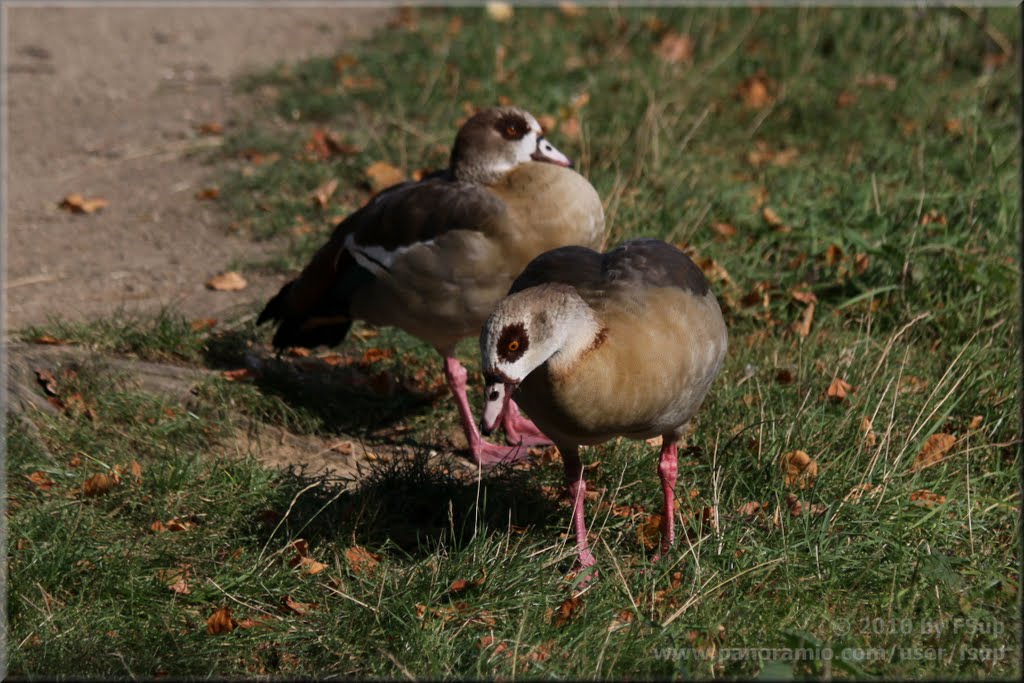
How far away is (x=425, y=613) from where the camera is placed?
129 inches

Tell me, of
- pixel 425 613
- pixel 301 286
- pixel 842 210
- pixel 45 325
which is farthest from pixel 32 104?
pixel 425 613

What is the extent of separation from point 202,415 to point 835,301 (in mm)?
2809

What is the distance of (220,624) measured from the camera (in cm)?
342

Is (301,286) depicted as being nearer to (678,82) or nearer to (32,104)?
(678,82)

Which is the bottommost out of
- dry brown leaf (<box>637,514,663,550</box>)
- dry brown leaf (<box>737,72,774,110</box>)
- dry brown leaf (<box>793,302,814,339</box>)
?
dry brown leaf (<box>637,514,663,550</box>)

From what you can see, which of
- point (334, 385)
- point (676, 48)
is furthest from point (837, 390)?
point (676, 48)

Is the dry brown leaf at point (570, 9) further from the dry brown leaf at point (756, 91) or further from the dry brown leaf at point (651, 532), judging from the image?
the dry brown leaf at point (651, 532)

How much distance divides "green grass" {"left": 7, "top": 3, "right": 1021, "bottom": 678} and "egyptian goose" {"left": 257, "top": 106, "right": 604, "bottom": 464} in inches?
15.4

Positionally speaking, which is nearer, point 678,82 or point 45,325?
point 45,325

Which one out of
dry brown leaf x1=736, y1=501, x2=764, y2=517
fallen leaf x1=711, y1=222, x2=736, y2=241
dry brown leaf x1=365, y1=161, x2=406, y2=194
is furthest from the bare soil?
fallen leaf x1=711, y1=222, x2=736, y2=241

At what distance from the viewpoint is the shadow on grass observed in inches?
154

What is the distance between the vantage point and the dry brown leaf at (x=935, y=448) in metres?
4.02

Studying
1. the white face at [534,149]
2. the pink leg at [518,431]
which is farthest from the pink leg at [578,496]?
the white face at [534,149]

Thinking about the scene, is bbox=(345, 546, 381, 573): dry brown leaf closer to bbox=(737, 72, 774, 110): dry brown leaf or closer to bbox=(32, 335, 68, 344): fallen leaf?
bbox=(32, 335, 68, 344): fallen leaf
